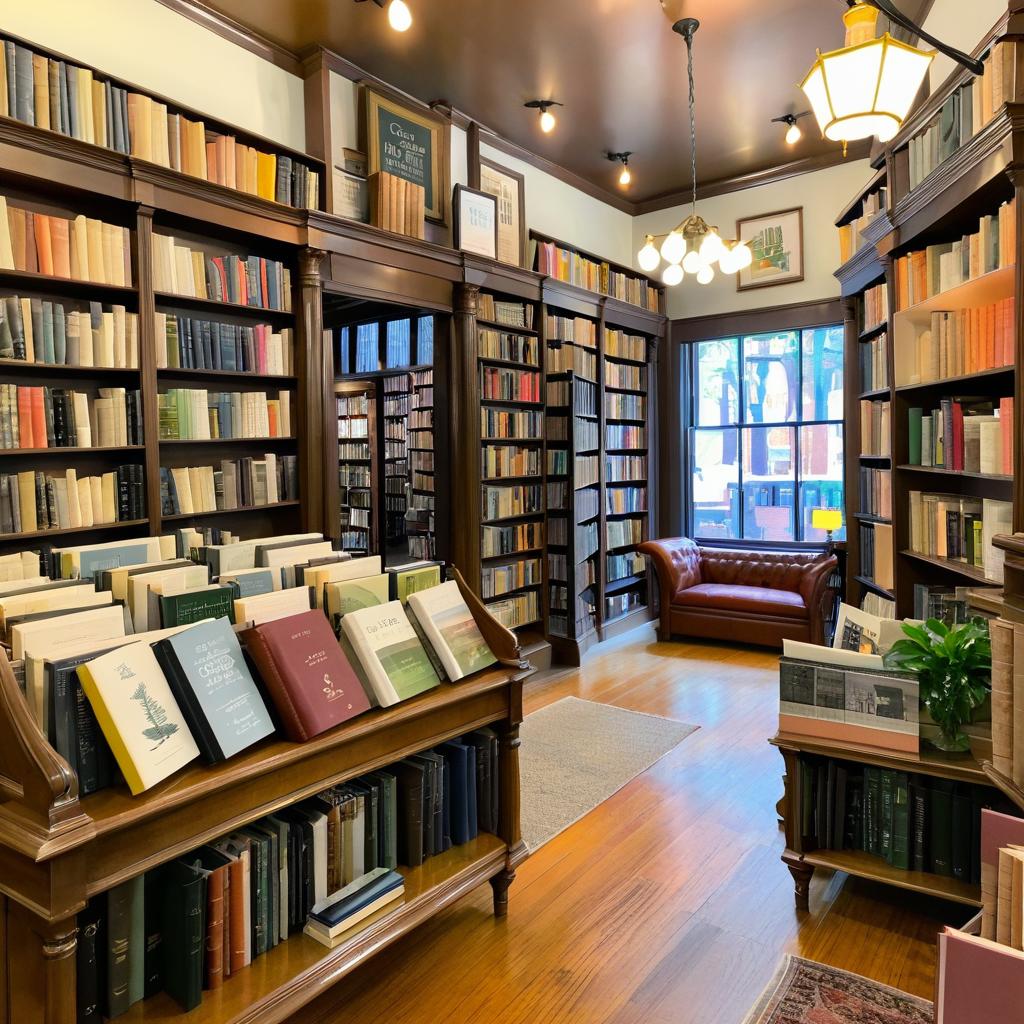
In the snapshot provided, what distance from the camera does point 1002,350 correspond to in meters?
3.12

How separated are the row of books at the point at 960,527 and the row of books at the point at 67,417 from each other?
3.76 meters

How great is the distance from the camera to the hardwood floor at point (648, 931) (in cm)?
206

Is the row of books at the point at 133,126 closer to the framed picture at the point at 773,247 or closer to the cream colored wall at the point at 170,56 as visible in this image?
the cream colored wall at the point at 170,56

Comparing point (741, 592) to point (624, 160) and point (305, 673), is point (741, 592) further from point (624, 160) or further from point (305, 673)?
point (305, 673)

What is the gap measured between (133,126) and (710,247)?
2898mm

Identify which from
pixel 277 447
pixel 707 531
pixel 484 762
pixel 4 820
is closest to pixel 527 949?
pixel 484 762

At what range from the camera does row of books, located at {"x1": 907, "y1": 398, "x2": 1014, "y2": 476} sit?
306 centimetres

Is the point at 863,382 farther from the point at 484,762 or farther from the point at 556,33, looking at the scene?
the point at 484,762

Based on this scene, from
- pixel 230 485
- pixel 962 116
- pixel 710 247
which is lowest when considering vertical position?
pixel 230 485

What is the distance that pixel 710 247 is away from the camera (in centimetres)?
410

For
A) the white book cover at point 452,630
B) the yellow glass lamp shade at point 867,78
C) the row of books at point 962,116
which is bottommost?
the white book cover at point 452,630

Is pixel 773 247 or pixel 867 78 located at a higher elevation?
pixel 773 247

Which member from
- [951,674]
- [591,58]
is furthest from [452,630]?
[591,58]

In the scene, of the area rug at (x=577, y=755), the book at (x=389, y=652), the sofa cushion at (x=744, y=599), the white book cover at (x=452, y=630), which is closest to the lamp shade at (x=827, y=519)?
the sofa cushion at (x=744, y=599)
